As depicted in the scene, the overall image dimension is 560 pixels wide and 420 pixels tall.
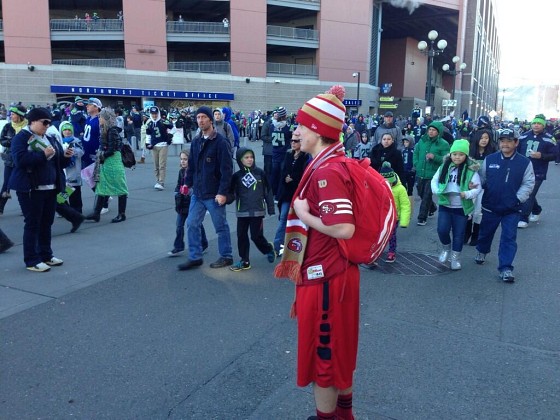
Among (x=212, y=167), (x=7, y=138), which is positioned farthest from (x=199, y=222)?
(x=7, y=138)

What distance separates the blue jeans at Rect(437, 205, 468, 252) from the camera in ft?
20.3

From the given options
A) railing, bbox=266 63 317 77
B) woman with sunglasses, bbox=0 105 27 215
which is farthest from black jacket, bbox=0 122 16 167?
railing, bbox=266 63 317 77

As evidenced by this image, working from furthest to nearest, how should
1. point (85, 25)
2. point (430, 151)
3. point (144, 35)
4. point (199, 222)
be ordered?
point (144, 35) < point (85, 25) < point (430, 151) < point (199, 222)

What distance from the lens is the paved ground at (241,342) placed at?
3.23 metres

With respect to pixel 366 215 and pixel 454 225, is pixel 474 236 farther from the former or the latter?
pixel 366 215

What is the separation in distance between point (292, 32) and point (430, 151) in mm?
35531

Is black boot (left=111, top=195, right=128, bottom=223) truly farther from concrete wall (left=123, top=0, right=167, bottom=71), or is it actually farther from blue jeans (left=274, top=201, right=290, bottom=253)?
concrete wall (left=123, top=0, right=167, bottom=71)

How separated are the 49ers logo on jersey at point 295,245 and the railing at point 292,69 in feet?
136

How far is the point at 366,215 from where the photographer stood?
2410mm

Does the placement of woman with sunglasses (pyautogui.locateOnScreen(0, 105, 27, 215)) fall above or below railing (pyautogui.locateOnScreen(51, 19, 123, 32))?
below

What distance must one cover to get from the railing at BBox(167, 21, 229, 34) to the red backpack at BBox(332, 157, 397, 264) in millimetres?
39352

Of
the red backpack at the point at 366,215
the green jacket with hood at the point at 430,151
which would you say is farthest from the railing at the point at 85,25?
the red backpack at the point at 366,215

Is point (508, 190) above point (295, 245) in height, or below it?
below

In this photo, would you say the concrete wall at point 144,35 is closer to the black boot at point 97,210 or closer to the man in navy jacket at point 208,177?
the black boot at point 97,210
